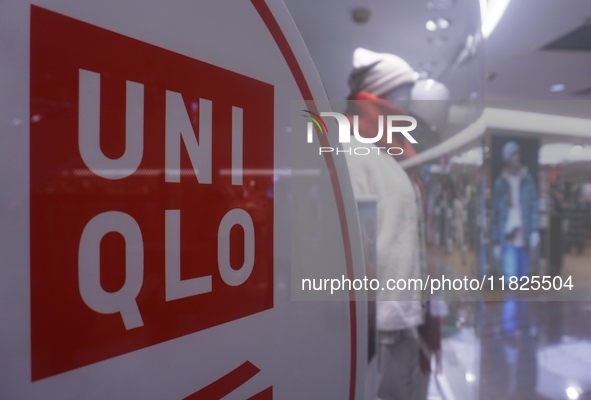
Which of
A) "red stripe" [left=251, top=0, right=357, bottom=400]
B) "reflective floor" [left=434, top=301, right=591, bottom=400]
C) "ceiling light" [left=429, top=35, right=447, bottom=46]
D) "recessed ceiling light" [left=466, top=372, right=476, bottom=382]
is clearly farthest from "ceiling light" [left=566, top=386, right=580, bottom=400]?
"ceiling light" [left=429, top=35, right=447, bottom=46]

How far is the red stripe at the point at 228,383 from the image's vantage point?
782mm

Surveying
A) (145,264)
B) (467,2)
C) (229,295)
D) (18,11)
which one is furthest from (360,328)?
(467,2)

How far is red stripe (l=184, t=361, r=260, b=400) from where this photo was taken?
0.78 metres

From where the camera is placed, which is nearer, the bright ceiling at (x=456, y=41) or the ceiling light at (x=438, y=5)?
the bright ceiling at (x=456, y=41)

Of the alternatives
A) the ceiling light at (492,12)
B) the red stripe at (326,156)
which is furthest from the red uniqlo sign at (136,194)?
the ceiling light at (492,12)

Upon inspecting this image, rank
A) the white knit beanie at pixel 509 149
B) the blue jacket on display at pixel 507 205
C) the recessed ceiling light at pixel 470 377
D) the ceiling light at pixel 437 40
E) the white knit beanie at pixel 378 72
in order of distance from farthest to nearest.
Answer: the white knit beanie at pixel 509 149 < the blue jacket on display at pixel 507 205 < the recessed ceiling light at pixel 470 377 < the ceiling light at pixel 437 40 < the white knit beanie at pixel 378 72

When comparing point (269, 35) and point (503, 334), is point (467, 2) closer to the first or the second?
point (269, 35)

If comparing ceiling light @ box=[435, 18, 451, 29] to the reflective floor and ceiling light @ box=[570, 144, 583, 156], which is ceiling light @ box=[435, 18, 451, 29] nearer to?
the reflective floor

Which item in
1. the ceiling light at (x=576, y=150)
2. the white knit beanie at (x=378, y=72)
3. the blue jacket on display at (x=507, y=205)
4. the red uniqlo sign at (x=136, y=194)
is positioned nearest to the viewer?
the red uniqlo sign at (x=136, y=194)

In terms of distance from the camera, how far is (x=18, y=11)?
0.54 meters

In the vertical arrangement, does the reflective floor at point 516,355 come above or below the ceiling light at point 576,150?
below

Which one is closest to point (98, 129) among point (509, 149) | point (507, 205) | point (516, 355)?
point (516, 355)

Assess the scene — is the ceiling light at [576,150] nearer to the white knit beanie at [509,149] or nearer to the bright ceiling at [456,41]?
the white knit beanie at [509,149]

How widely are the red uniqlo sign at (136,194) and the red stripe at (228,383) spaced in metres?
0.11
